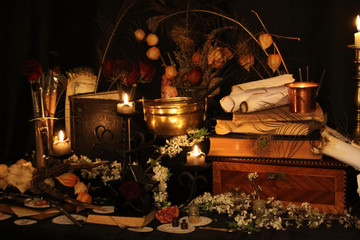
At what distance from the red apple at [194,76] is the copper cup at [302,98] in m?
0.30

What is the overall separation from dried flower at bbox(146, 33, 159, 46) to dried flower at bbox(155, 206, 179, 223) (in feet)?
2.22

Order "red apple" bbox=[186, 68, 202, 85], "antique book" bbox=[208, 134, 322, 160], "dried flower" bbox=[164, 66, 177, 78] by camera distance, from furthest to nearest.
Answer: "dried flower" bbox=[164, 66, 177, 78] → "red apple" bbox=[186, 68, 202, 85] → "antique book" bbox=[208, 134, 322, 160]

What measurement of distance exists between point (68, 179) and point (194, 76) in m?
0.52

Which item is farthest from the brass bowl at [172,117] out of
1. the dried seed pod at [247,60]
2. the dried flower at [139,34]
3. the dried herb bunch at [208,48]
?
the dried flower at [139,34]

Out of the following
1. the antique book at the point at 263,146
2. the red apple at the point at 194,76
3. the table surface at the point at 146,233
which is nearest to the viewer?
the table surface at the point at 146,233

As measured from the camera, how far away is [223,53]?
1.81 m

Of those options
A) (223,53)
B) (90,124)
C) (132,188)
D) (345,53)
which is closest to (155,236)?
(132,188)

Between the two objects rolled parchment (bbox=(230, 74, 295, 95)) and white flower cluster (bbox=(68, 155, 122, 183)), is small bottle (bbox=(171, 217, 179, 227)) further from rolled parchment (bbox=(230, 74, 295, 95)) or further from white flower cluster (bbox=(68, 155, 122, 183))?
rolled parchment (bbox=(230, 74, 295, 95))

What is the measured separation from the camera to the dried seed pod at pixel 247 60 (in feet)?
5.99

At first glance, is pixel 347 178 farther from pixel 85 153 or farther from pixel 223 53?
pixel 85 153

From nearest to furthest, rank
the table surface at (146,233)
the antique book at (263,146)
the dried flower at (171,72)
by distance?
the table surface at (146,233) < the antique book at (263,146) < the dried flower at (171,72)

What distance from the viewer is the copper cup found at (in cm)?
158

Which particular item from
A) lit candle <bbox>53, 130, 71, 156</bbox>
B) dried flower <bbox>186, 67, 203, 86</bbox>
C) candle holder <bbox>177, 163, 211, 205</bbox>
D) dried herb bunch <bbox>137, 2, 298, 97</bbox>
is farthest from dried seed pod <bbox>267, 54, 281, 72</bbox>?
lit candle <bbox>53, 130, 71, 156</bbox>

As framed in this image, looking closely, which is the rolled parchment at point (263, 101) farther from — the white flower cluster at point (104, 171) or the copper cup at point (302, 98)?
the white flower cluster at point (104, 171)
